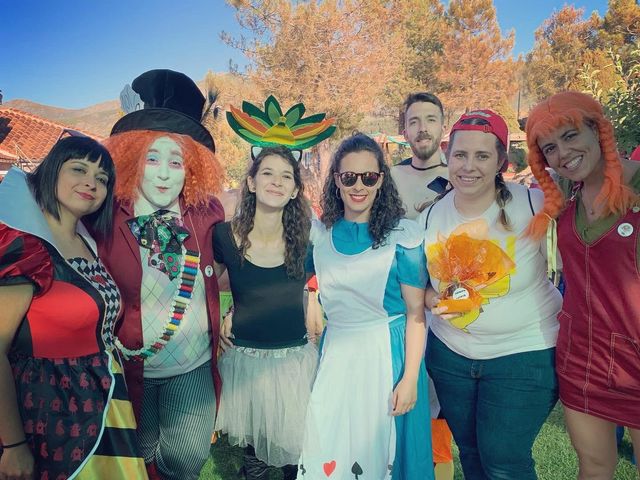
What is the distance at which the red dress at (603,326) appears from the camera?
1.91 metres

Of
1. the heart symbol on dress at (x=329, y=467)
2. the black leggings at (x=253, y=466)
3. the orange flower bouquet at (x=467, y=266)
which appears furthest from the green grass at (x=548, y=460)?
the orange flower bouquet at (x=467, y=266)

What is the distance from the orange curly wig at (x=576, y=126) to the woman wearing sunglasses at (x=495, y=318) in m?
0.08

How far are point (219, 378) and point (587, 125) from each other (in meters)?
2.21

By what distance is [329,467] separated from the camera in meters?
2.23

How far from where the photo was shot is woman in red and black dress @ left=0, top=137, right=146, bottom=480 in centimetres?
169

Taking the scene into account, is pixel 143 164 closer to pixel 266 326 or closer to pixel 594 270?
pixel 266 326

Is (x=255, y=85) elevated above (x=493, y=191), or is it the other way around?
(x=255, y=85)

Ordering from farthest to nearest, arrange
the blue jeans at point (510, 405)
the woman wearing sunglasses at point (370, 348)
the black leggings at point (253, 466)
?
the black leggings at point (253, 466)
the woman wearing sunglasses at point (370, 348)
the blue jeans at point (510, 405)

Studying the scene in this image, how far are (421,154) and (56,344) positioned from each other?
112 inches

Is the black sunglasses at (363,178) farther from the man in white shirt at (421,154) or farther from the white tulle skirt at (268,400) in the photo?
the man in white shirt at (421,154)

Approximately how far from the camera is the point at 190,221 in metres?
2.59

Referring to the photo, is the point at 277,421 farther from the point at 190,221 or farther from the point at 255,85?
the point at 255,85

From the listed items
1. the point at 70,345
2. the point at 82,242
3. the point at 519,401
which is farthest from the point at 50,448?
the point at 519,401

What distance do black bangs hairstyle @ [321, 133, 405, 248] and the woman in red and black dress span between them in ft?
3.89
